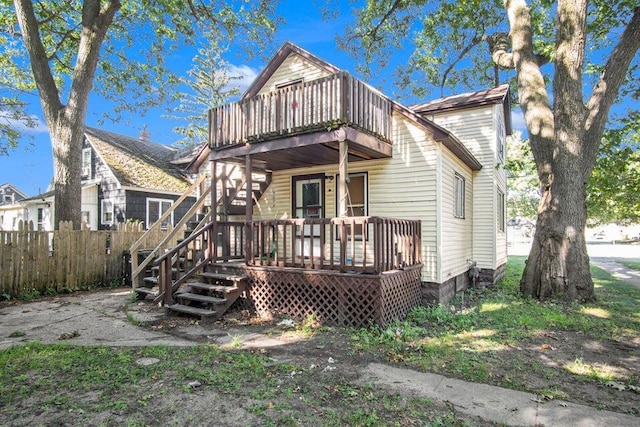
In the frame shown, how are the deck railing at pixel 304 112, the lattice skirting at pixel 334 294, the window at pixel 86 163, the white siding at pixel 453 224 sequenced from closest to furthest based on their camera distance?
the lattice skirting at pixel 334 294
the deck railing at pixel 304 112
the white siding at pixel 453 224
the window at pixel 86 163

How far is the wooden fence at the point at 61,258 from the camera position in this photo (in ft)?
27.6

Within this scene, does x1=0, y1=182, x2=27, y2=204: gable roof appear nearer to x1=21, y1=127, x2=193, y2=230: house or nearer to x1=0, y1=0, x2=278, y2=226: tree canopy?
x1=21, y1=127, x2=193, y2=230: house

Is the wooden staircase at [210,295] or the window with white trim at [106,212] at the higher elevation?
the window with white trim at [106,212]

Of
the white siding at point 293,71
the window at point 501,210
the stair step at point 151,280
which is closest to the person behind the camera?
the stair step at point 151,280

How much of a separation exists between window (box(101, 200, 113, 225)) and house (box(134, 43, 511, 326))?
31.0ft

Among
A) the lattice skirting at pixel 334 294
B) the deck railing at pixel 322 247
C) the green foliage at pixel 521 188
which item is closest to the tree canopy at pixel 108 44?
the deck railing at pixel 322 247

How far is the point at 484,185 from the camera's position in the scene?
36.8 ft

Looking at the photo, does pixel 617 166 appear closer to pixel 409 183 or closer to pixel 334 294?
pixel 409 183

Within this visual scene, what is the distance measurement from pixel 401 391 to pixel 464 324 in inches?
132

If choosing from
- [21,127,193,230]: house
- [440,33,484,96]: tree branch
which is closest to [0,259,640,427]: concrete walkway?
[21,127,193,230]: house

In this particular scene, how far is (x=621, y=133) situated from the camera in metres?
10.2

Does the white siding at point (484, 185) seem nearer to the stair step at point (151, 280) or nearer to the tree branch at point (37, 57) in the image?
the stair step at point (151, 280)

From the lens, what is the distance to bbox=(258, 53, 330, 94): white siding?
939 cm

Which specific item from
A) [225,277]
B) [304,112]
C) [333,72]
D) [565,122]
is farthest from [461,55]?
[225,277]
